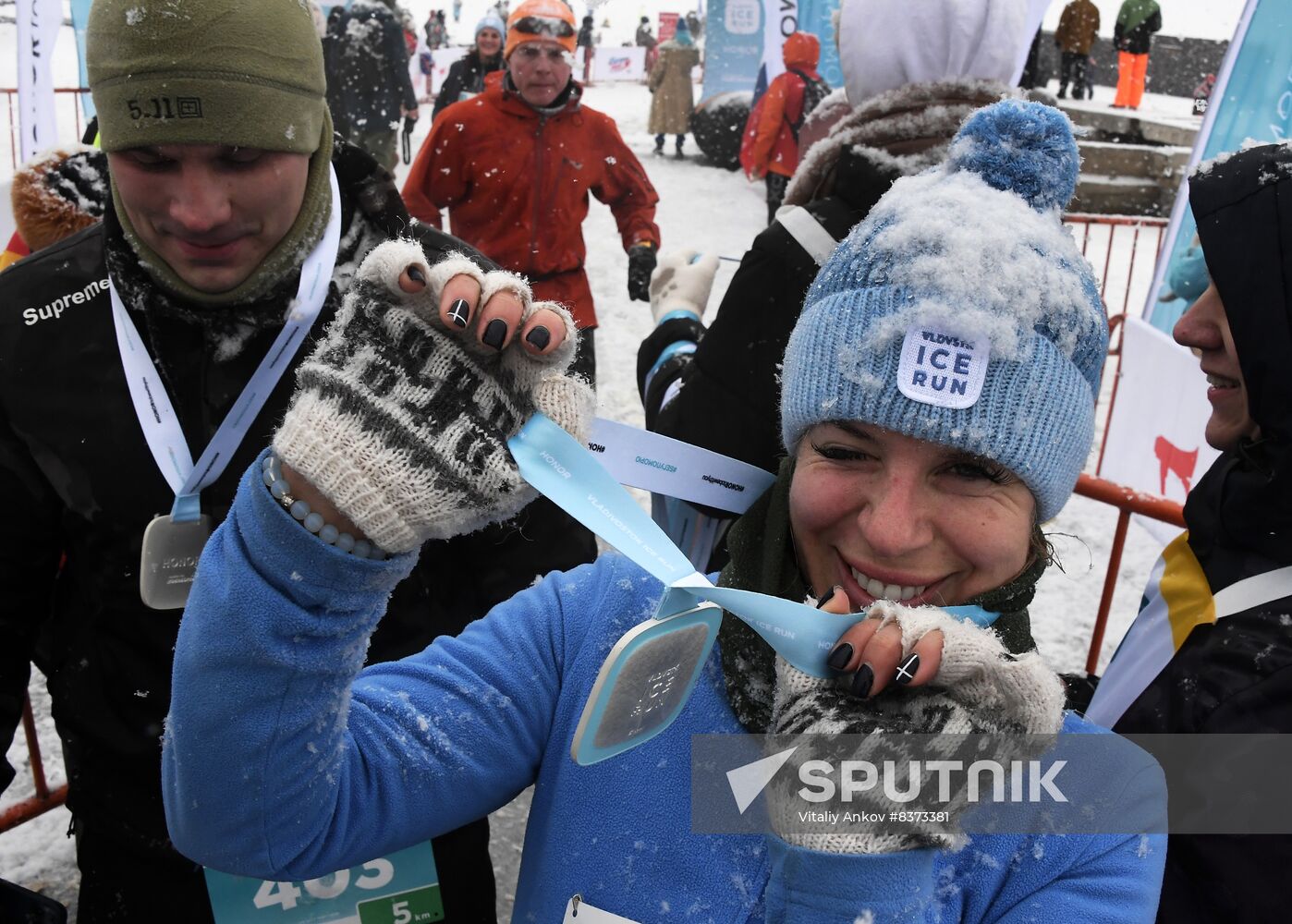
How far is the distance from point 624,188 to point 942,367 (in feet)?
14.4

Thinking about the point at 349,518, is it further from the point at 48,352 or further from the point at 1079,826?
the point at 48,352

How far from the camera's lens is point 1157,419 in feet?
14.6

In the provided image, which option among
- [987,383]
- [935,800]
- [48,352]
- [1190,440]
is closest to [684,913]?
[935,800]

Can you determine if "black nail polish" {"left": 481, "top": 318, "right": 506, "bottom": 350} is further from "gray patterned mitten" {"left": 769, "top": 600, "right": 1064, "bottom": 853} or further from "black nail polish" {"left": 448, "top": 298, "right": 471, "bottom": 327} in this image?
"gray patterned mitten" {"left": 769, "top": 600, "right": 1064, "bottom": 853}

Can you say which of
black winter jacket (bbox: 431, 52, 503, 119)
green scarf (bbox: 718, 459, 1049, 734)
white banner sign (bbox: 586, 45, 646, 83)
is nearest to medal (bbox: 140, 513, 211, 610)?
green scarf (bbox: 718, 459, 1049, 734)

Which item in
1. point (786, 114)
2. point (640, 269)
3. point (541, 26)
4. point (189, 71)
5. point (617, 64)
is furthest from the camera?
point (617, 64)

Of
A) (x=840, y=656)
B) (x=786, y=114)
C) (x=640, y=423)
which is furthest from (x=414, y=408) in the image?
(x=786, y=114)

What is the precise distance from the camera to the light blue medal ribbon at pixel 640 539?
104 cm

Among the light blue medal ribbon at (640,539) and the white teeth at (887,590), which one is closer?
the light blue medal ribbon at (640,539)

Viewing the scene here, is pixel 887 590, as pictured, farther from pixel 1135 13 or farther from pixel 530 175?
pixel 1135 13

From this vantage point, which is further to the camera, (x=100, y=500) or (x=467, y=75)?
(x=467, y=75)

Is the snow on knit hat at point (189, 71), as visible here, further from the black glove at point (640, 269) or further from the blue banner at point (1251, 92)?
the blue banner at point (1251, 92)

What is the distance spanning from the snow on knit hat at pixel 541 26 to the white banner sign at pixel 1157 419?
124 inches

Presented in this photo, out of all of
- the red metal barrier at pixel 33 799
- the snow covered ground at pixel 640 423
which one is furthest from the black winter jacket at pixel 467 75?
the red metal barrier at pixel 33 799
